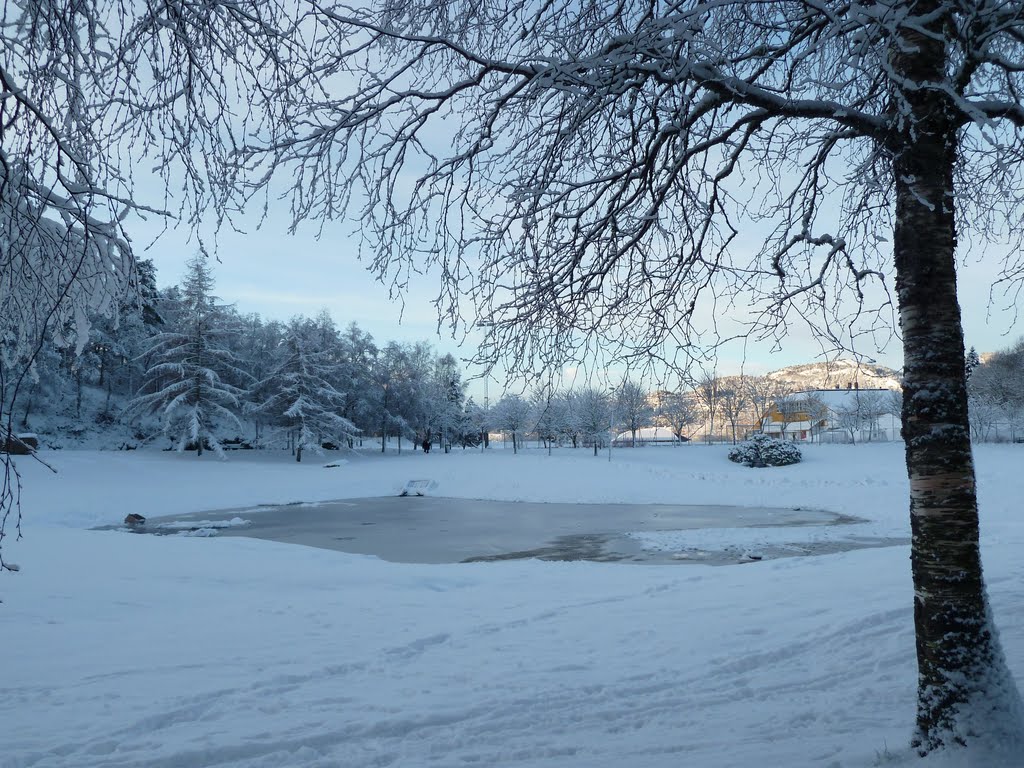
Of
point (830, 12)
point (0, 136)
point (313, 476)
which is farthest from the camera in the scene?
point (313, 476)

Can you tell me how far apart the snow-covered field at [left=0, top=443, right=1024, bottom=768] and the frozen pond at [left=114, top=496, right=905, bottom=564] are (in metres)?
2.18

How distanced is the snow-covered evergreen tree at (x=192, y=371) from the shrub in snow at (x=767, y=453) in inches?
1142

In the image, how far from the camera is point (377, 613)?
7.25 m

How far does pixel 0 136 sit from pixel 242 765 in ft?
10.5

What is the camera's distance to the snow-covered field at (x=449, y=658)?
3898 millimetres

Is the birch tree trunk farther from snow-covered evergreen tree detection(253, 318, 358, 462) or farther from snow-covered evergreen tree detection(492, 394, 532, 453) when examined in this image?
snow-covered evergreen tree detection(492, 394, 532, 453)

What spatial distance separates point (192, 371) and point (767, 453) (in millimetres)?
32481

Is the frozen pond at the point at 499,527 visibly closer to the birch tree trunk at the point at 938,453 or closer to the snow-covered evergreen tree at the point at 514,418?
the birch tree trunk at the point at 938,453

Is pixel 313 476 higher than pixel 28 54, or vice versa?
pixel 28 54

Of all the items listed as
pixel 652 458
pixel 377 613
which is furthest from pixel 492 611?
pixel 652 458

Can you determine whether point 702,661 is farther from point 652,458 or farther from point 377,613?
point 652,458

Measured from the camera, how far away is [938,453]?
3.35 m

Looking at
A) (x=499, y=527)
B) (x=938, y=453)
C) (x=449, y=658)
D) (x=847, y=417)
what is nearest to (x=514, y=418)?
(x=847, y=417)

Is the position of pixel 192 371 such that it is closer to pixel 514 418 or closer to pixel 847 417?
pixel 514 418
